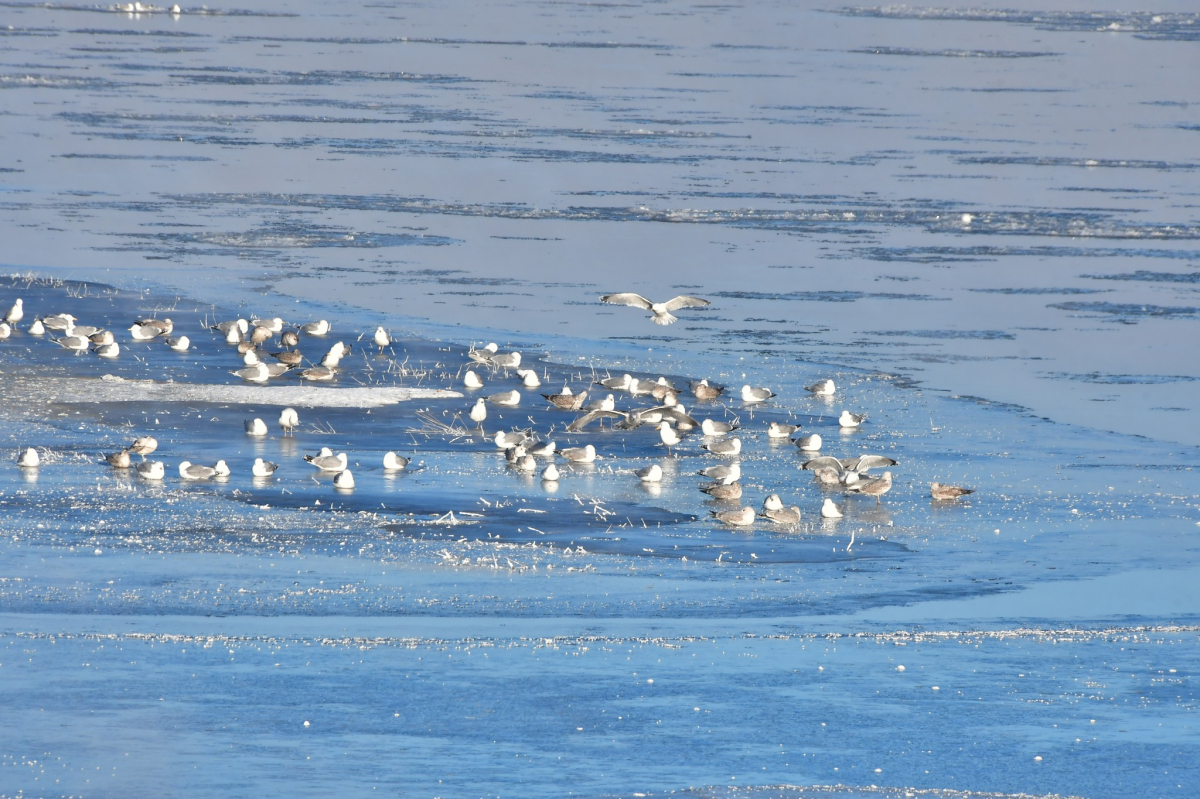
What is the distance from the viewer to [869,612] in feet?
29.2

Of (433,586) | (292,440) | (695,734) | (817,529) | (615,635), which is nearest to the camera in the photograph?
(695,734)

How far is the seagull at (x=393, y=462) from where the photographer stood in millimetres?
11641

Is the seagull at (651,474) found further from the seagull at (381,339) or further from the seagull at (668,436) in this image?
the seagull at (381,339)

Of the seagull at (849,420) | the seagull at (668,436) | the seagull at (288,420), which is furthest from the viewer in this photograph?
the seagull at (849,420)

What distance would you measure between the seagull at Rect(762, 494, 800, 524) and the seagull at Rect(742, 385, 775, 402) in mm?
3249

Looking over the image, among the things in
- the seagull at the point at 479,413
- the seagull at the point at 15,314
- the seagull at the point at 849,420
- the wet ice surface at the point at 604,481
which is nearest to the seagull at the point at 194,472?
the wet ice surface at the point at 604,481

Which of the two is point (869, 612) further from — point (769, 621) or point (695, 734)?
point (695, 734)

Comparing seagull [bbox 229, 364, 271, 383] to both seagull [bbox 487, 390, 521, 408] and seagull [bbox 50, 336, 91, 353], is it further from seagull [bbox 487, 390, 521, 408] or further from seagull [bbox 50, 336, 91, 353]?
seagull [bbox 487, 390, 521, 408]

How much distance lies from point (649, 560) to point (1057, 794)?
3438mm

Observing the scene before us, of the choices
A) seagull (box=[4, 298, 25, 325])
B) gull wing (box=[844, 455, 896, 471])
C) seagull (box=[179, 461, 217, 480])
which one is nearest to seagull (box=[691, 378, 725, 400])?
gull wing (box=[844, 455, 896, 471])

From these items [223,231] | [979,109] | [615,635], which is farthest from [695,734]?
[979,109]

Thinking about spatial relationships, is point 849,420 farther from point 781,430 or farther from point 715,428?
point 715,428

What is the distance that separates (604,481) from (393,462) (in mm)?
1300

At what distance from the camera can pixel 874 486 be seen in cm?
1123
